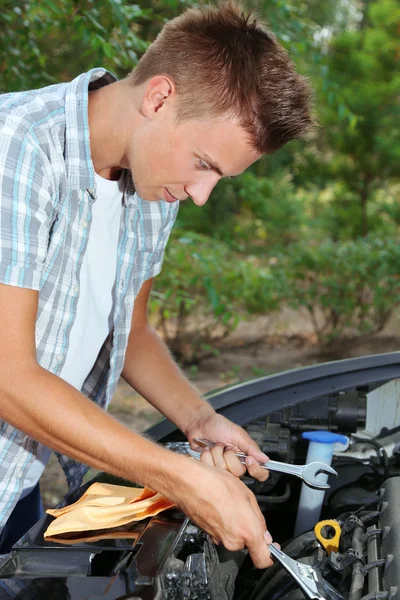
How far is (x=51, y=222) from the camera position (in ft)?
4.78

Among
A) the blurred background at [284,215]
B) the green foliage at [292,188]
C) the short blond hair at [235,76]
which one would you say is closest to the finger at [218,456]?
the short blond hair at [235,76]

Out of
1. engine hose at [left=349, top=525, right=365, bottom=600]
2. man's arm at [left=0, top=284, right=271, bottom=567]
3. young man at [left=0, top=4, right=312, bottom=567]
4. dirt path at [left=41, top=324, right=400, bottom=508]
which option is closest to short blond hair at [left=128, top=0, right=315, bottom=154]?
young man at [left=0, top=4, right=312, bottom=567]

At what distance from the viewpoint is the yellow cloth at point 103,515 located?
4.38 ft

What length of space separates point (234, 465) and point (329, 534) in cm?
27

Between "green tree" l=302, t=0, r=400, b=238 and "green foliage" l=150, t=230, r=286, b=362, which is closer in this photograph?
"green foliage" l=150, t=230, r=286, b=362

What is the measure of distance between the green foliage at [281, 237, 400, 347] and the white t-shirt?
3.98 m

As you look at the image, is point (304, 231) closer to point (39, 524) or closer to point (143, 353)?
point (143, 353)

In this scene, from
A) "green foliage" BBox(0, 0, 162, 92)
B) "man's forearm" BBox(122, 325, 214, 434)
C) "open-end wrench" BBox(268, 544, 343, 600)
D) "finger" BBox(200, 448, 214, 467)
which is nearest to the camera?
"open-end wrench" BBox(268, 544, 343, 600)

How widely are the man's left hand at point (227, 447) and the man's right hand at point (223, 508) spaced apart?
0.23 m

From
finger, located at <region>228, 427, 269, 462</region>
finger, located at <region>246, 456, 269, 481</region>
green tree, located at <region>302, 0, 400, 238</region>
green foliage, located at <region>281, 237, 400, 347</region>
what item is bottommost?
finger, located at <region>246, 456, 269, 481</region>

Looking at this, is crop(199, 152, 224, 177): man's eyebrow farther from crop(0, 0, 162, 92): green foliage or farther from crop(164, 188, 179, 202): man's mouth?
crop(0, 0, 162, 92): green foliage

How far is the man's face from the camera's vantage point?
4.65 ft

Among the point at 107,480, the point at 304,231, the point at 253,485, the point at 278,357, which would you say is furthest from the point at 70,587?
the point at 304,231

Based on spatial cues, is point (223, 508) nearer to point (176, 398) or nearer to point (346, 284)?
point (176, 398)
